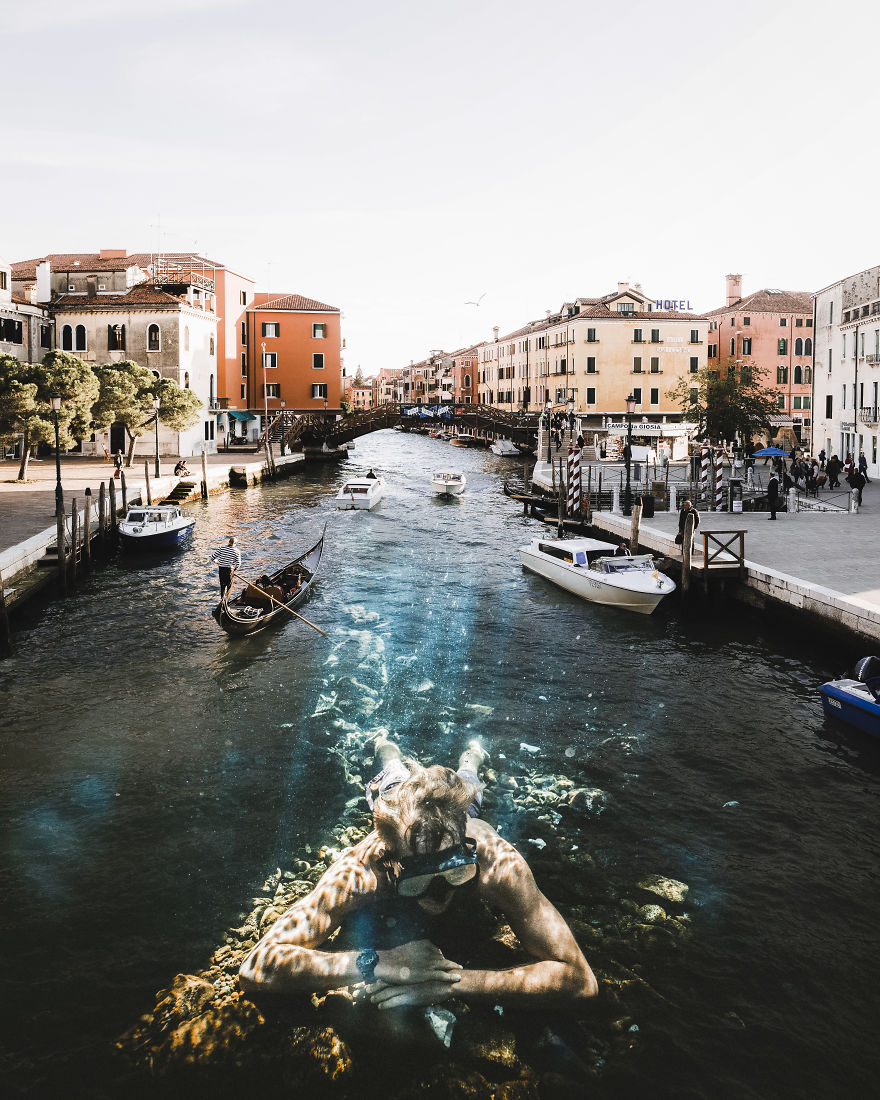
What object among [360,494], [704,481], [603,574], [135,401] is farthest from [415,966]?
[135,401]

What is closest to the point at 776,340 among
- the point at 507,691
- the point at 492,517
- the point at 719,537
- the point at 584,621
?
→ the point at 492,517

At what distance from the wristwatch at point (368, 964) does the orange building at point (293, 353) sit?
203ft

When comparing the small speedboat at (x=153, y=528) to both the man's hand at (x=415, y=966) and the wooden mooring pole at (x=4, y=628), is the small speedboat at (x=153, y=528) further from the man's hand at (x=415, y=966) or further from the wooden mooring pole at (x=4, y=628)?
the man's hand at (x=415, y=966)

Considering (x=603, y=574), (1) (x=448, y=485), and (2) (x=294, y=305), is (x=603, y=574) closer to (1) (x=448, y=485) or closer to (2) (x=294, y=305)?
(1) (x=448, y=485)

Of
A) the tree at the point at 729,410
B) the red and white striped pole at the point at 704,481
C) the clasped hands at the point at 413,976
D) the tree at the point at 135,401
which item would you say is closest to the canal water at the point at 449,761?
the clasped hands at the point at 413,976

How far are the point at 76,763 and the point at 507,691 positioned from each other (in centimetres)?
632

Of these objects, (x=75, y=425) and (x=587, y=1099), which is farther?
(x=75, y=425)

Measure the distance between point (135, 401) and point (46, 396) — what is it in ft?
19.9

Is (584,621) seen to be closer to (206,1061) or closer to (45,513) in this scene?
(206,1061)

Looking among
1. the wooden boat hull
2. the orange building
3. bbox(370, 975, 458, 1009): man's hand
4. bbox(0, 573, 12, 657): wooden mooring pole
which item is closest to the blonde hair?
bbox(370, 975, 458, 1009): man's hand

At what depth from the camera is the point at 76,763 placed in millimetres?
11500

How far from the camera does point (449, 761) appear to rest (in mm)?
11594

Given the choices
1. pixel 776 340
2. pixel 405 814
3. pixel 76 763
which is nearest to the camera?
pixel 405 814

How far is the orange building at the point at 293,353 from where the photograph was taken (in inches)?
2662
